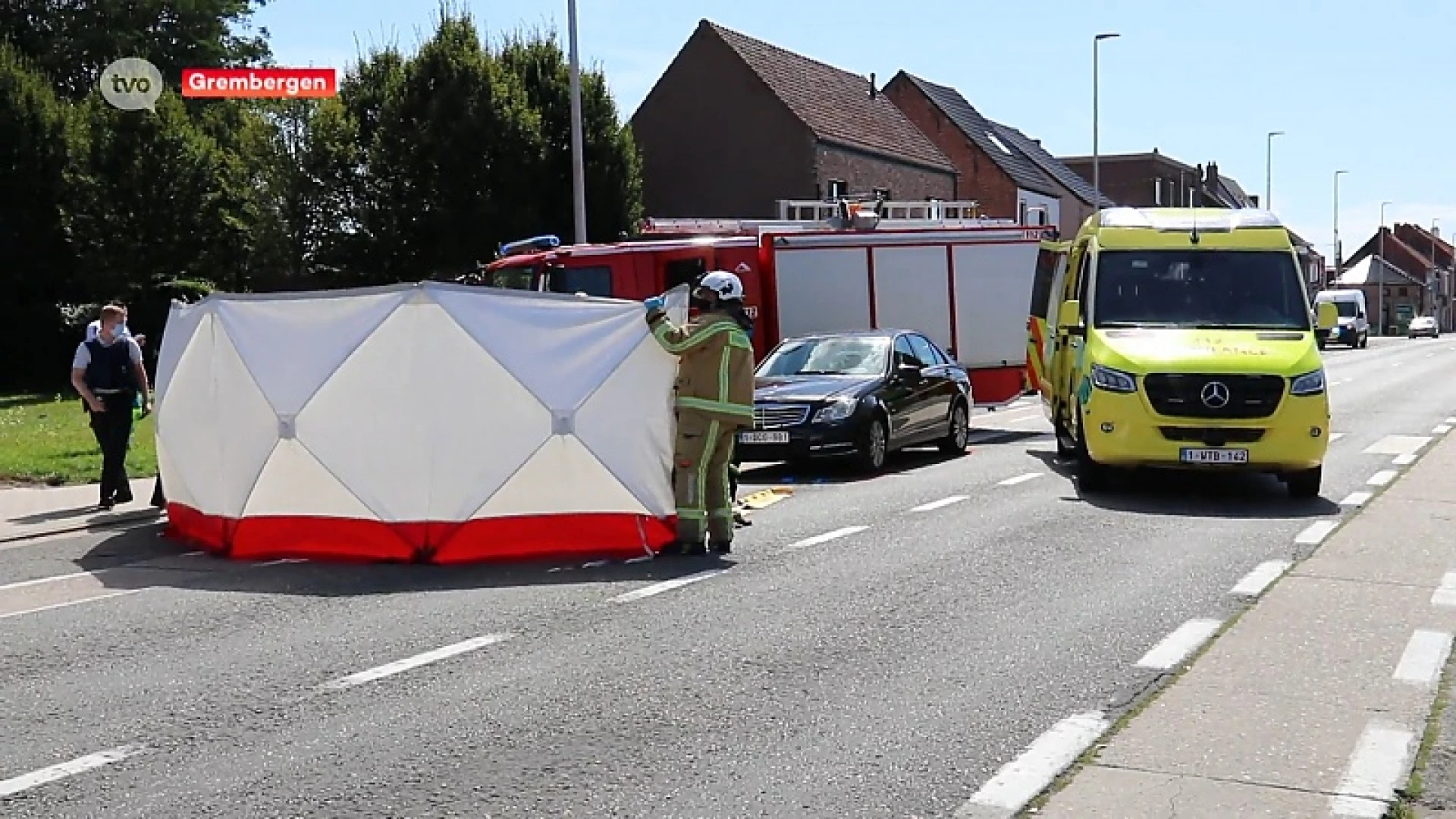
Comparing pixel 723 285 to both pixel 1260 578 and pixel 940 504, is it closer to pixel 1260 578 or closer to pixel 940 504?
pixel 940 504

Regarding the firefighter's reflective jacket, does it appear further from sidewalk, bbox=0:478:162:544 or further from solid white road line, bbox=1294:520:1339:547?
sidewalk, bbox=0:478:162:544

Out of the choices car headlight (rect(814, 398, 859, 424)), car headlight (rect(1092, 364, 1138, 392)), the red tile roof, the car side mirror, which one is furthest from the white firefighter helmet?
the red tile roof

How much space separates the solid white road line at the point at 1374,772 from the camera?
5172 mm

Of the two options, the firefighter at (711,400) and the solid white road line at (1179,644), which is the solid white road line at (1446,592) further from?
the firefighter at (711,400)

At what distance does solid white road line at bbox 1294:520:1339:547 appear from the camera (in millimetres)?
11102

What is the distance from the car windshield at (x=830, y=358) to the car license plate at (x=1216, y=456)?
13.7ft

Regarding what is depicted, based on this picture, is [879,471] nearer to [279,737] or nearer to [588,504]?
[588,504]

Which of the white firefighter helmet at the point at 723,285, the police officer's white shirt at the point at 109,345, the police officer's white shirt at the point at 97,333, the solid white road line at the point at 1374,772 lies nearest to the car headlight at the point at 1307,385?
the white firefighter helmet at the point at 723,285

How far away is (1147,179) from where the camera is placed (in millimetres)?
94125

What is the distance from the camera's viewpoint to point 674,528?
10.7 meters

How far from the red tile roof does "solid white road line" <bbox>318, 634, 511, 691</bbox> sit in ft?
121

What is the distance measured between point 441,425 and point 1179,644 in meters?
4.95

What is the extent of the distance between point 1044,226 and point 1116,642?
49.4 feet

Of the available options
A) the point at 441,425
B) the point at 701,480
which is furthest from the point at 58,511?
the point at 701,480
